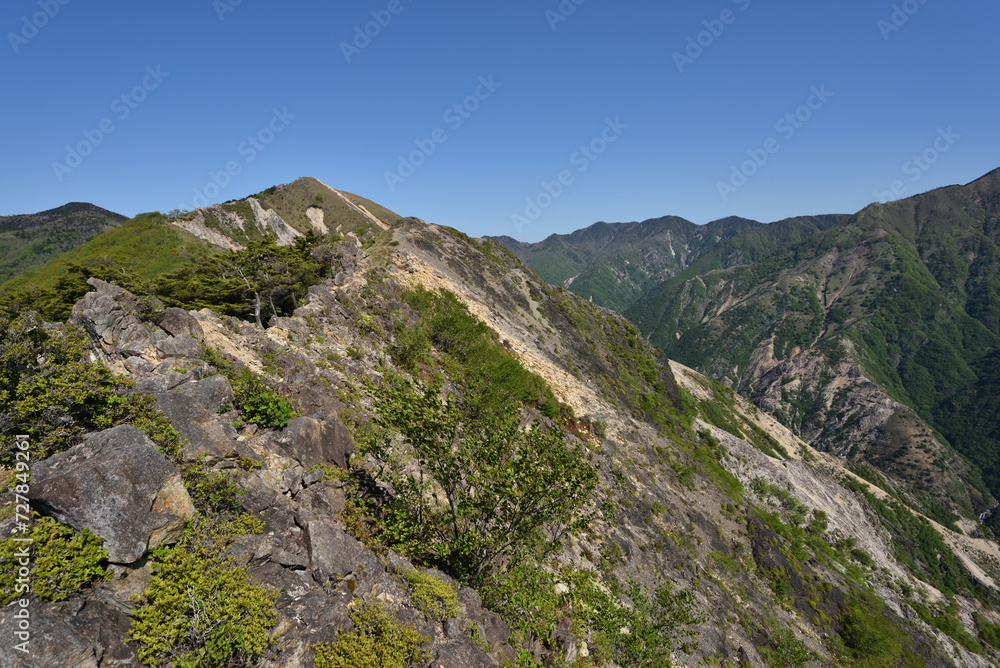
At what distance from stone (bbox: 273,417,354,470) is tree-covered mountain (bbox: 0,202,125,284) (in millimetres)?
115566

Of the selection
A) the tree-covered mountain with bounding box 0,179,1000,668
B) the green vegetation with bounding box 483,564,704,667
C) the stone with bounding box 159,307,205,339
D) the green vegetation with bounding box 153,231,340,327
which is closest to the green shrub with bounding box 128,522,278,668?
the tree-covered mountain with bounding box 0,179,1000,668

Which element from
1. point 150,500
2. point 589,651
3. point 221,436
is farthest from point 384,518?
point 589,651

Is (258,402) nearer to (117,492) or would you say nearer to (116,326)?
(117,492)

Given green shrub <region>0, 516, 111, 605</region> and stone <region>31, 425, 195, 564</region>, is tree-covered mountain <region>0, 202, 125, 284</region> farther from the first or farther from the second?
green shrub <region>0, 516, 111, 605</region>

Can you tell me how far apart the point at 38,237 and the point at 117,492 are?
17486 cm

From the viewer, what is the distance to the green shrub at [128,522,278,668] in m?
6.18

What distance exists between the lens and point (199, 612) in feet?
21.3

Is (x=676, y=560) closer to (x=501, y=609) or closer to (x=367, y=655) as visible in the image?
(x=501, y=609)

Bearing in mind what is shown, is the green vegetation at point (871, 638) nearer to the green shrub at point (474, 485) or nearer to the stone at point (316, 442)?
the green shrub at point (474, 485)

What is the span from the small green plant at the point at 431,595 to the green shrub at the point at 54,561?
5.85m

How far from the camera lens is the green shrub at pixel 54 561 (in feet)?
19.2

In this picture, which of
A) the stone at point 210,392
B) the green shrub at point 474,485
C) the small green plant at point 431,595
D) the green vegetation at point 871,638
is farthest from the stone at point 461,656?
the green vegetation at point 871,638

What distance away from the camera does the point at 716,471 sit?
35.4 metres

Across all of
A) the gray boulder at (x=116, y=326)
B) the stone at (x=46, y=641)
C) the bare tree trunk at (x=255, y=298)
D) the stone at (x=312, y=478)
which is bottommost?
the stone at (x=46, y=641)
